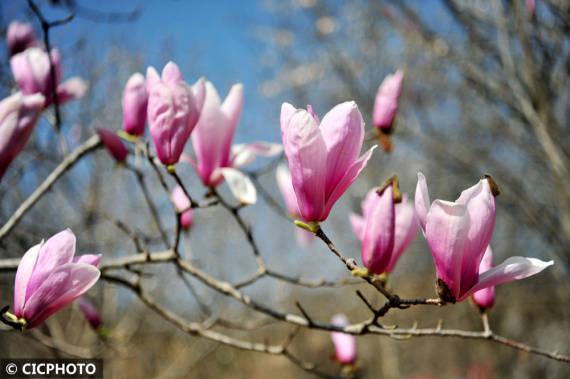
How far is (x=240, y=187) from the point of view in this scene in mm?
907

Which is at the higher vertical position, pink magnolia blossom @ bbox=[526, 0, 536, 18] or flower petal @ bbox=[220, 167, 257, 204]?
pink magnolia blossom @ bbox=[526, 0, 536, 18]

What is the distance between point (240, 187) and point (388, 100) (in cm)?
56

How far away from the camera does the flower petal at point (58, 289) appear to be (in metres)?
0.65

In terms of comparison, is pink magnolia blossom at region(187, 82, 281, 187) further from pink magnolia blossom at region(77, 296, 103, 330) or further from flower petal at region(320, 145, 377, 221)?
pink magnolia blossom at region(77, 296, 103, 330)

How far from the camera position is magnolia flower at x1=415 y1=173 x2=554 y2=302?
0.61 meters

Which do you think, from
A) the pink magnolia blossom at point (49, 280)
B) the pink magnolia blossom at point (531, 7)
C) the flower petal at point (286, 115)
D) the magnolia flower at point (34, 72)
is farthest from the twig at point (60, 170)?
the pink magnolia blossom at point (531, 7)

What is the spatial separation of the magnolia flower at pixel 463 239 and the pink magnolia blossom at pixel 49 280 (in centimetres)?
49

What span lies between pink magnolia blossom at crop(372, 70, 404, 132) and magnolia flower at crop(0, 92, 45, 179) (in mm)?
835

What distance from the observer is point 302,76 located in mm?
5289

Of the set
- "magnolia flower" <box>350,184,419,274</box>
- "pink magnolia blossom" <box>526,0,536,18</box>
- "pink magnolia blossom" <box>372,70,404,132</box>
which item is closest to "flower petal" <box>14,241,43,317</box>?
"magnolia flower" <box>350,184,419,274</box>

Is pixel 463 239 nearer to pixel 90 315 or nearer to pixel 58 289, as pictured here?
pixel 58 289

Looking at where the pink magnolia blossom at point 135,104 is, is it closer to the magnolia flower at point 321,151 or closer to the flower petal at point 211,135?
the flower petal at point 211,135

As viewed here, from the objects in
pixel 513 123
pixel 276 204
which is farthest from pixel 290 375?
pixel 276 204

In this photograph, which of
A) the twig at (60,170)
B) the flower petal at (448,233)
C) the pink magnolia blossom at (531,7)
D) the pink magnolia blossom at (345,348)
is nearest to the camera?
the flower petal at (448,233)
